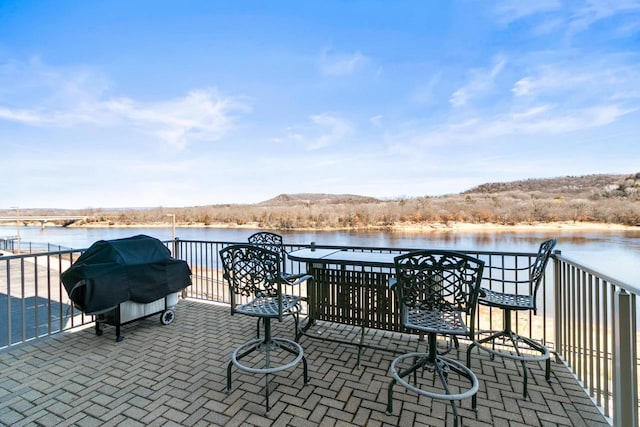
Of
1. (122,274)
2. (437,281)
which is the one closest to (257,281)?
(437,281)

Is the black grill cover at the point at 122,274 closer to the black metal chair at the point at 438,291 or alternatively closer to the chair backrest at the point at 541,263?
the black metal chair at the point at 438,291

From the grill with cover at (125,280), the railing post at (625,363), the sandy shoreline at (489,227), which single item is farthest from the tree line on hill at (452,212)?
the railing post at (625,363)

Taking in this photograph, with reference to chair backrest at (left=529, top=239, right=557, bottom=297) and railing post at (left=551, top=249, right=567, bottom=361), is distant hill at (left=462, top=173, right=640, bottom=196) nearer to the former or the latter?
railing post at (left=551, top=249, right=567, bottom=361)

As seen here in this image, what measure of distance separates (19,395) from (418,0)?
1067 cm

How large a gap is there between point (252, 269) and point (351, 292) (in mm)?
1389

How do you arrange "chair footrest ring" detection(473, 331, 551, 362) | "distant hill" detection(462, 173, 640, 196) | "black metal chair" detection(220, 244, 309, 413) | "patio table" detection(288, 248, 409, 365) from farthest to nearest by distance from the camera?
1. "distant hill" detection(462, 173, 640, 196)
2. "patio table" detection(288, 248, 409, 365)
3. "chair footrest ring" detection(473, 331, 551, 362)
4. "black metal chair" detection(220, 244, 309, 413)

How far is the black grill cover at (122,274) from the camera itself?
9.22 feet

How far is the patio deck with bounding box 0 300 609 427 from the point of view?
1.87 m

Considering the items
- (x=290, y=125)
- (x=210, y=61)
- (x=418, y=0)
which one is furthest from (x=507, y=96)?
(x=210, y=61)

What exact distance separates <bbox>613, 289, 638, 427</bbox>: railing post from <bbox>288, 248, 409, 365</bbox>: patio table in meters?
1.60

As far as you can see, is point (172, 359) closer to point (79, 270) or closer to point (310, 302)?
point (79, 270)

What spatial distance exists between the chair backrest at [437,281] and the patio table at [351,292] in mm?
829

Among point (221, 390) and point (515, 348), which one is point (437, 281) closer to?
point (515, 348)

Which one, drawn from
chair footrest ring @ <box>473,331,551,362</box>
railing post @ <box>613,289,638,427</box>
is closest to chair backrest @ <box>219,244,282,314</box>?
chair footrest ring @ <box>473,331,551,362</box>
